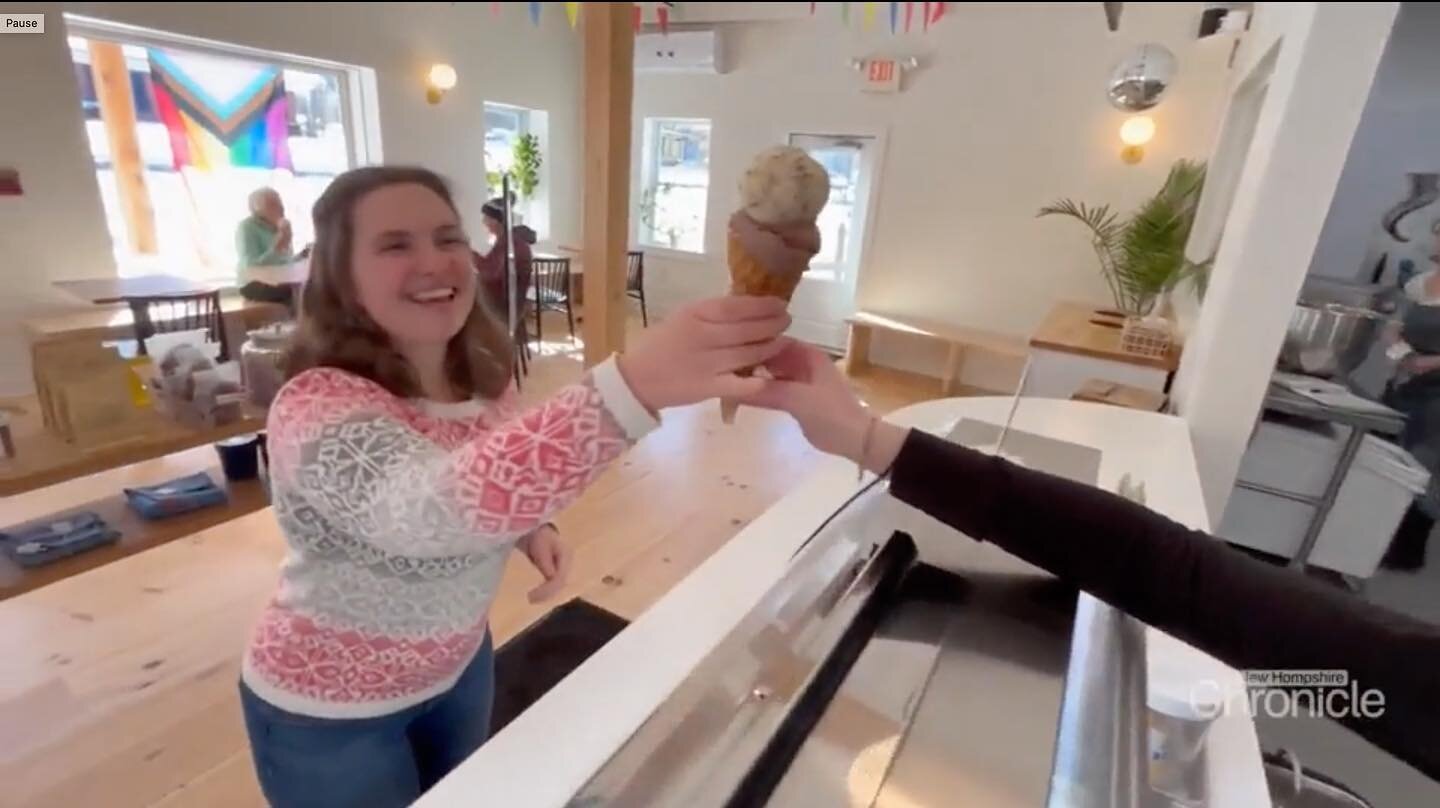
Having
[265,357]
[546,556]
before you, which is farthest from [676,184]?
[546,556]

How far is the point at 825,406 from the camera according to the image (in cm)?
43

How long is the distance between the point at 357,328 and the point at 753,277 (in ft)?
0.83

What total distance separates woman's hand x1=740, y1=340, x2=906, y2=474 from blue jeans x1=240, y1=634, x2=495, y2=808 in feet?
1.59

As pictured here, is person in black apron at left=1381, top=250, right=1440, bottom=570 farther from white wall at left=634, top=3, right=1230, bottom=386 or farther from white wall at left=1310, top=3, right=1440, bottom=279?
white wall at left=634, top=3, right=1230, bottom=386

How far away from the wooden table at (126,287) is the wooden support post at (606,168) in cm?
20

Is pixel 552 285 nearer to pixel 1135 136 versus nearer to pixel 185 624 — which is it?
pixel 1135 136

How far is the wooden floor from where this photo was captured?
973 mm

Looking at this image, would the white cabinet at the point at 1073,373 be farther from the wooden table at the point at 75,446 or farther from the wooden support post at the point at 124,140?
the wooden table at the point at 75,446

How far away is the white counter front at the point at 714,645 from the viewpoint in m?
0.46

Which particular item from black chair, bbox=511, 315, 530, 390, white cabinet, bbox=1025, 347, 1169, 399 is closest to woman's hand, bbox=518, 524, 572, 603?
black chair, bbox=511, 315, 530, 390

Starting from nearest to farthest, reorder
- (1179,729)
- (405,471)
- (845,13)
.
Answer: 1. (845,13)
2. (405,471)
3. (1179,729)

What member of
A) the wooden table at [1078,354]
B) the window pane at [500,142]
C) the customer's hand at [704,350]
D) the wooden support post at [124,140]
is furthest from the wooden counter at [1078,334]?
the wooden support post at [124,140]

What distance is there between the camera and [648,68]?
0.88 ft

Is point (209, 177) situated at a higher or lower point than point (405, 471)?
higher
